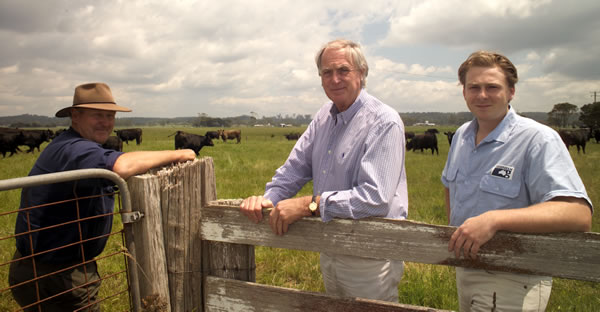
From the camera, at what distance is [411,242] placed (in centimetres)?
169

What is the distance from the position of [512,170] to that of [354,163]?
2.91ft

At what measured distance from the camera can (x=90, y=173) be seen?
1.90 meters

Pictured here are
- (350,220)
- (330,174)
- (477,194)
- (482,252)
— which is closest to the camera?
(482,252)

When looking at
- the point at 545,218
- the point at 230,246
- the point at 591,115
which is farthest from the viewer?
the point at 591,115

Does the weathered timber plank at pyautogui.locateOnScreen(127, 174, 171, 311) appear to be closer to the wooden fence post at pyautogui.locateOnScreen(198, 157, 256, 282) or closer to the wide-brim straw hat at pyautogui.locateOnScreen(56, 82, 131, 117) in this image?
the wooden fence post at pyautogui.locateOnScreen(198, 157, 256, 282)

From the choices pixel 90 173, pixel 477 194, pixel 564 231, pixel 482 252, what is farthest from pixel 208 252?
pixel 564 231

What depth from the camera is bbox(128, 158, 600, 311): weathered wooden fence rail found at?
165cm

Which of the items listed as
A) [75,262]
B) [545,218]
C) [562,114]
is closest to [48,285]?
[75,262]

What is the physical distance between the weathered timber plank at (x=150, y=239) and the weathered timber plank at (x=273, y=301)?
0.95ft

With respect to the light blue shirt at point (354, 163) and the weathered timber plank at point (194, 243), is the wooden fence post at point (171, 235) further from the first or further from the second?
the light blue shirt at point (354, 163)

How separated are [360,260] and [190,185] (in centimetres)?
114

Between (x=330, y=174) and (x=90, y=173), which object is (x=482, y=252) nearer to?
(x=330, y=174)

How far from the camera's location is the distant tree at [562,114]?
95.4 meters

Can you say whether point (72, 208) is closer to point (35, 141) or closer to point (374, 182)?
→ point (374, 182)
